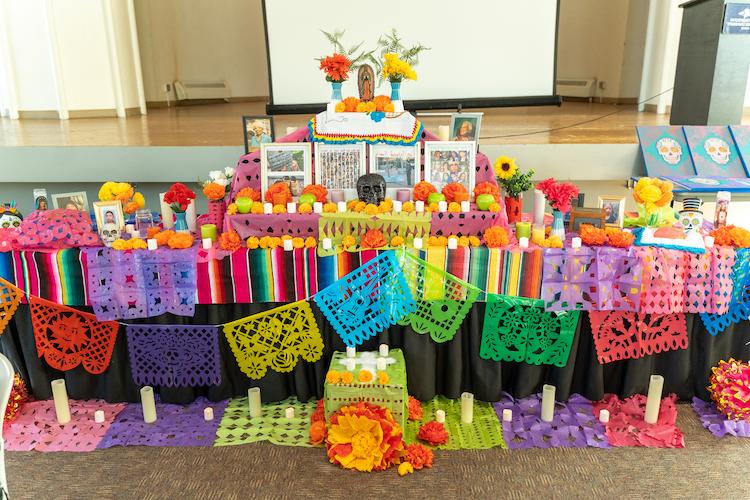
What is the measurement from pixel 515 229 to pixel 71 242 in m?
2.21

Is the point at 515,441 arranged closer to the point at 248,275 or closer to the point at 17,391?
the point at 248,275

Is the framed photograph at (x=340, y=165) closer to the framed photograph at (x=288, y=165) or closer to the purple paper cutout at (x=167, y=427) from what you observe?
the framed photograph at (x=288, y=165)

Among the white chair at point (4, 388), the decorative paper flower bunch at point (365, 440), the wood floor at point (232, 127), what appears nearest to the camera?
the white chair at point (4, 388)

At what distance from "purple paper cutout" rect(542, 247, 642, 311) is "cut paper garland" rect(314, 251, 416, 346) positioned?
676mm

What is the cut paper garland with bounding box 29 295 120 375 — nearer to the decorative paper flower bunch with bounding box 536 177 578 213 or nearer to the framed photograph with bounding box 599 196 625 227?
the decorative paper flower bunch with bounding box 536 177 578 213

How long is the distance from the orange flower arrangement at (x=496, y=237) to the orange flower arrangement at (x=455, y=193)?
227 mm

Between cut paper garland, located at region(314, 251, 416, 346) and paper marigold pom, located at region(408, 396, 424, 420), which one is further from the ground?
cut paper garland, located at region(314, 251, 416, 346)

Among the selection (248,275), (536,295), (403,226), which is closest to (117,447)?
(248,275)

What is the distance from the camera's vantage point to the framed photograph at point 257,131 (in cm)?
337

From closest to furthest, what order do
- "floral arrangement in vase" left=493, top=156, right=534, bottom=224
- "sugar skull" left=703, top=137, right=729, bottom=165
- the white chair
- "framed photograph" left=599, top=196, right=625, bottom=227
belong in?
the white chair
"framed photograph" left=599, top=196, right=625, bottom=227
"floral arrangement in vase" left=493, top=156, right=534, bottom=224
"sugar skull" left=703, top=137, right=729, bottom=165

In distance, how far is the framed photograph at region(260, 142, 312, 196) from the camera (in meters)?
3.10

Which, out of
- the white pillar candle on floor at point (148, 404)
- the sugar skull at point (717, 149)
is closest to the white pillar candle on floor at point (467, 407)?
the white pillar candle on floor at point (148, 404)

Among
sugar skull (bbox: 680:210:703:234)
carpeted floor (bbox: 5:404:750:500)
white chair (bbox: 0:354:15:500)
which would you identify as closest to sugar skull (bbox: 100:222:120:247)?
carpeted floor (bbox: 5:404:750:500)

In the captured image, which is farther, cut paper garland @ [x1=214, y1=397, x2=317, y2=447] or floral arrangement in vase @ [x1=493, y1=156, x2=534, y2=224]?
floral arrangement in vase @ [x1=493, y1=156, x2=534, y2=224]
